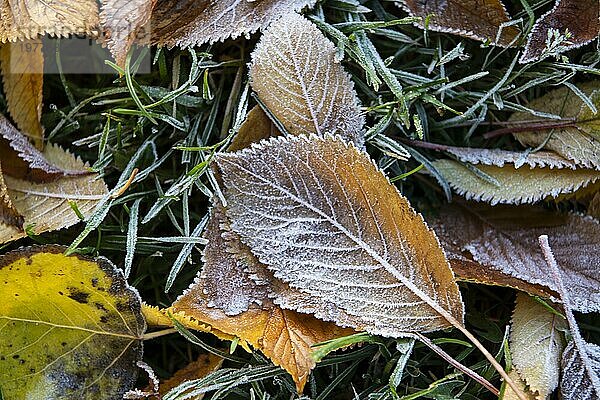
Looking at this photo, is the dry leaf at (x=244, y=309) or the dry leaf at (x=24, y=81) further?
the dry leaf at (x=24, y=81)

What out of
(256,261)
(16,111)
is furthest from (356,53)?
(16,111)

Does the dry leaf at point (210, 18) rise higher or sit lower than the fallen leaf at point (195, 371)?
higher

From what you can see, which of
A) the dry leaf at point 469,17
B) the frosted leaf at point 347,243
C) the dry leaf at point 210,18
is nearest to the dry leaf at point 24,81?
the dry leaf at point 210,18

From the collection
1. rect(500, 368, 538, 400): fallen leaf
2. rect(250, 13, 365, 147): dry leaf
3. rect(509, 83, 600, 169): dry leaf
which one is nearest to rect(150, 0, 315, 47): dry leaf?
rect(250, 13, 365, 147): dry leaf

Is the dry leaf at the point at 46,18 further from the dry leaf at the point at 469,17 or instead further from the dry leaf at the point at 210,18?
the dry leaf at the point at 469,17

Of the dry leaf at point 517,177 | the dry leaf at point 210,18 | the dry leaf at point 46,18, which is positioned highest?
the dry leaf at point 46,18

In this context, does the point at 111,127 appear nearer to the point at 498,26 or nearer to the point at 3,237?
the point at 3,237
